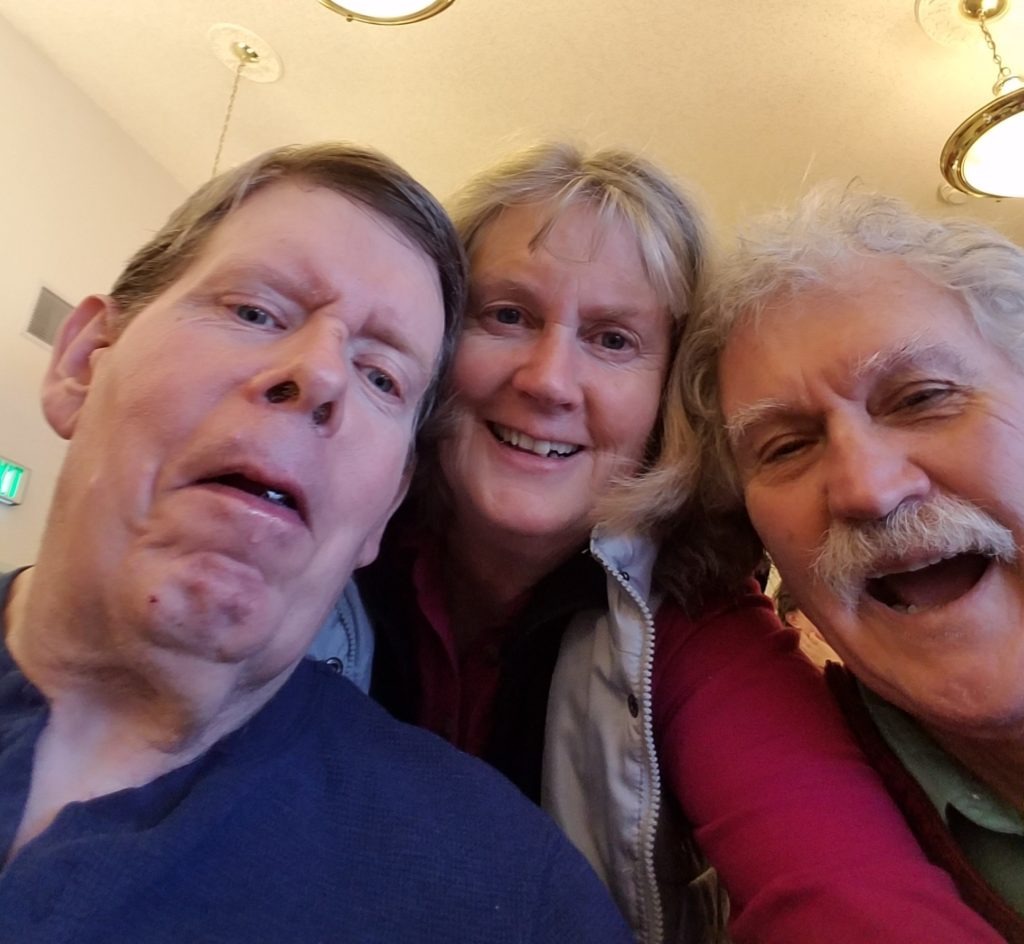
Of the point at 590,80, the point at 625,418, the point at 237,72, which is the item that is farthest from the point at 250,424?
the point at 237,72

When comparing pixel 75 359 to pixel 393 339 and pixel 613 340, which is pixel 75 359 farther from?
pixel 613 340

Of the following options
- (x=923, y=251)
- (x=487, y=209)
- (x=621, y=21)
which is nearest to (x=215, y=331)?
(x=487, y=209)

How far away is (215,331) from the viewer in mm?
784

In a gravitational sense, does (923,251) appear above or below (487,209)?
above

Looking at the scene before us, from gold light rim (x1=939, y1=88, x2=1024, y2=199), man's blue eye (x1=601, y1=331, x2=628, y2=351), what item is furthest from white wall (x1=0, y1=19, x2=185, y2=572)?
gold light rim (x1=939, y1=88, x2=1024, y2=199)

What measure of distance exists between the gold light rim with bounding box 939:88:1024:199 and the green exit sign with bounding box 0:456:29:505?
104 inches

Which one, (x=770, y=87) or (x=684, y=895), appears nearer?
(x=684, y=895)

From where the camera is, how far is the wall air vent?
2545 millimetres

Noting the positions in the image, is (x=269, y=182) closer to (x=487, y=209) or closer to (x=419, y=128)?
(x=487, y=209)

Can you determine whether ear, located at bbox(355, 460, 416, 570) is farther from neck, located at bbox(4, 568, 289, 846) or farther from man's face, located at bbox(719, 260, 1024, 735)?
man's face, located at bbox(719, 260, 1024, 735)

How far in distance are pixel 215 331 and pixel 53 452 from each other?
2.13m

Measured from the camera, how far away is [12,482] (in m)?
2.40

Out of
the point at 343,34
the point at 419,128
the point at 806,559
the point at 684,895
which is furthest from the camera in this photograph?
the point at 419,128

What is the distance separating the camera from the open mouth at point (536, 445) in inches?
41.6
